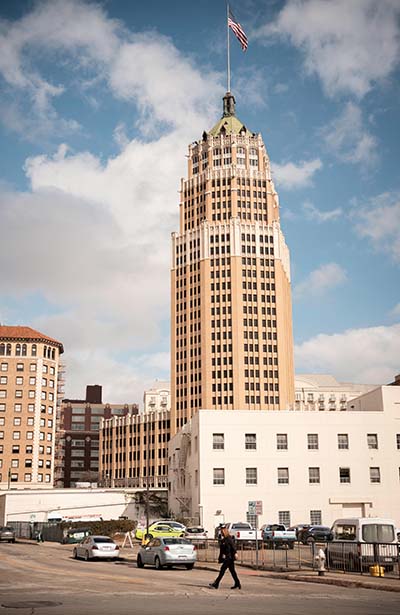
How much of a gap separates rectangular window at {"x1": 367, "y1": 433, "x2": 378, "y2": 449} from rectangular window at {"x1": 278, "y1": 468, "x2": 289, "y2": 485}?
883 centimetres

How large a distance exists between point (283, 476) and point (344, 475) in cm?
609

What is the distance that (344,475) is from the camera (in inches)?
2653

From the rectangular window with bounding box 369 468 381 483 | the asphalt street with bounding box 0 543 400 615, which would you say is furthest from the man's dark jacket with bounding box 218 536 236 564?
the rectangular window with bounding box 369 468 381 483

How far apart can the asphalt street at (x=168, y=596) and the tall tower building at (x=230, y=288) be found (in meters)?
100

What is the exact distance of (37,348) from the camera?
134250 mm

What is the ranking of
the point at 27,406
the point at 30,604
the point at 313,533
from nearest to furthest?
the point at 30,604
the point at 313,533
the point at 27,406

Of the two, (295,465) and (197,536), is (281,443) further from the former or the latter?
(197,536)

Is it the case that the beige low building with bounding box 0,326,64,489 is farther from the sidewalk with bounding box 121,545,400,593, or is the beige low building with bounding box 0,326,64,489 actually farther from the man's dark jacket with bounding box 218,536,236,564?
the man's dark jacket with bounding box 218,536,236,564

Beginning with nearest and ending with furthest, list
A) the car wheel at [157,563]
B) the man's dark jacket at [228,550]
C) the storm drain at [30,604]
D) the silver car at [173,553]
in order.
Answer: the storm drain at [30,604], the man's dark jacket at [228,550], the silver car at [173,553], the car wheel at [157,563]

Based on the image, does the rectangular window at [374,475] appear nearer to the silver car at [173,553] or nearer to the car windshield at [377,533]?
the car windshield at [377,533]

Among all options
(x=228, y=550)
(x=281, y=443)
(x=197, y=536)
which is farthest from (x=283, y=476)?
(x=228, y=550)

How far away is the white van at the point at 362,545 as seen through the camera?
88.5 feet

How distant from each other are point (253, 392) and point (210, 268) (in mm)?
26721

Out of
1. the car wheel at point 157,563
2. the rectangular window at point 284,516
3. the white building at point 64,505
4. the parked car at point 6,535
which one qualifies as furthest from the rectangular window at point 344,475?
the car wheel at point 157,563
